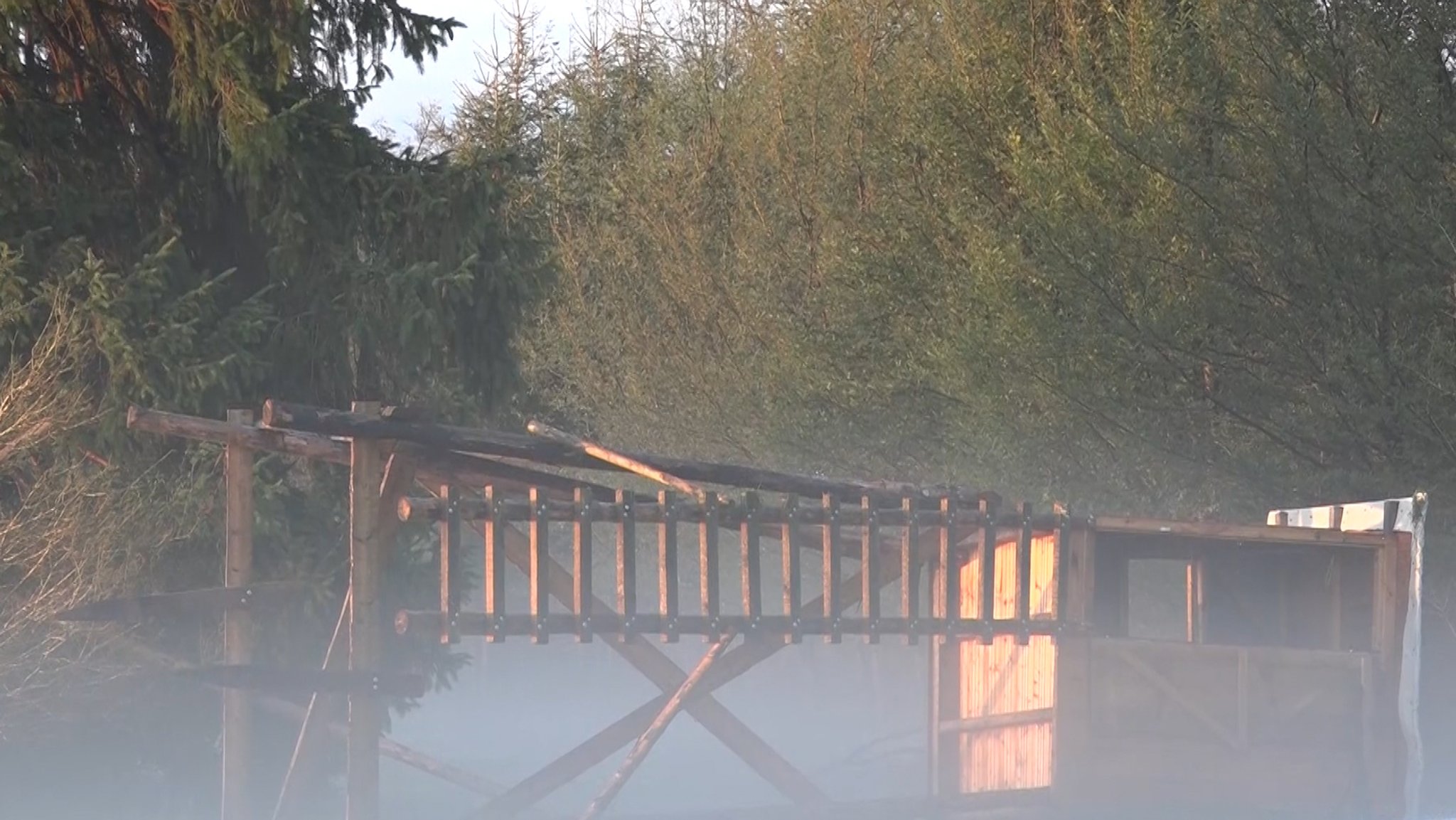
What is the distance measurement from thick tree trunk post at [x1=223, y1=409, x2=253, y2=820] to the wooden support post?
1.91 meters

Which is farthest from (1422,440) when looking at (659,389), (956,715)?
(659,389)

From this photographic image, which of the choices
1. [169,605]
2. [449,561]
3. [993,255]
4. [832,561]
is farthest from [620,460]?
[993,255]

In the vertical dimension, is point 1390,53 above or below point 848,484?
above

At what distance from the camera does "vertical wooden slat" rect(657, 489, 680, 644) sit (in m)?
8.14

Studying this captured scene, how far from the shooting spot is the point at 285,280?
495 inches

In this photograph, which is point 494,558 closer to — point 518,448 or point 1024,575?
point 518,448

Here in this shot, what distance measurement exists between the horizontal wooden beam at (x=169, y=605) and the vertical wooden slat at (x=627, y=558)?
233 centimetres

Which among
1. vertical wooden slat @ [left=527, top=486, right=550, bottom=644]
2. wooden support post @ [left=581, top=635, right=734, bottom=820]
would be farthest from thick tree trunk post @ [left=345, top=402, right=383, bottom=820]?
wooden support post @ [left=581, top=635, right=734, bottom=820]

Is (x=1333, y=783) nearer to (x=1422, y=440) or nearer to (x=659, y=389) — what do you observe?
(x=1422, y=440)

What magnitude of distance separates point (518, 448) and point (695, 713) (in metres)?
1.85

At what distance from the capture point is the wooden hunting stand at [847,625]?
8273 mm

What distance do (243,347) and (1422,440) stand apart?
825cm

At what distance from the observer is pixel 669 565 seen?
8.33m

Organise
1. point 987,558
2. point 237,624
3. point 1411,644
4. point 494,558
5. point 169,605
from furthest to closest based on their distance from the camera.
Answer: point 1411,644, point 237,624, point 169,605, point 987,558, point 494,558
